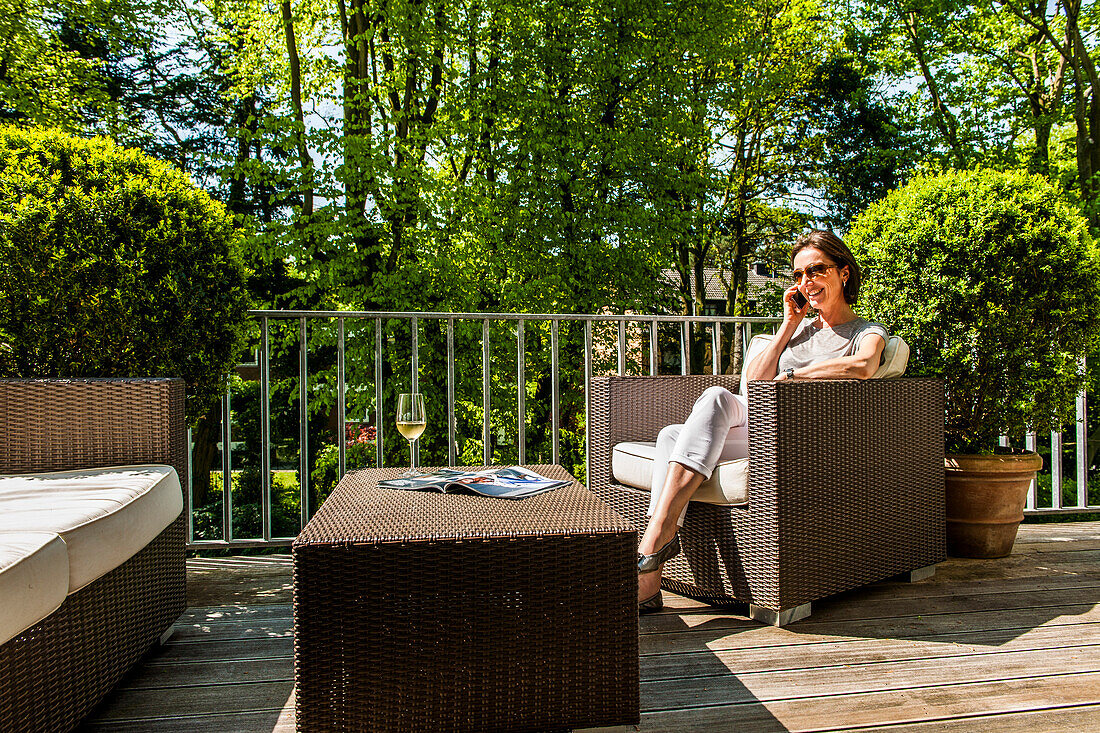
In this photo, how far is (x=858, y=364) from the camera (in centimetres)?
222

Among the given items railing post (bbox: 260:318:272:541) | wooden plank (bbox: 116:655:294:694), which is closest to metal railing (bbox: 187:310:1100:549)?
railing post (bbox: 260:318:272:541)

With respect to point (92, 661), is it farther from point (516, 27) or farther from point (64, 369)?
point (516, 27)

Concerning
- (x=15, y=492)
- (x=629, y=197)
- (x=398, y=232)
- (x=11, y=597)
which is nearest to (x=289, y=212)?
(x=398, y=232)

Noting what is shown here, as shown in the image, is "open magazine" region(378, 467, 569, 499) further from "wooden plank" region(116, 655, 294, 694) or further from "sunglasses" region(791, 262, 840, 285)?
"sunglasses" region(791, 262, 840, 285)

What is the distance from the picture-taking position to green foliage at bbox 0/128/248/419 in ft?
7.15

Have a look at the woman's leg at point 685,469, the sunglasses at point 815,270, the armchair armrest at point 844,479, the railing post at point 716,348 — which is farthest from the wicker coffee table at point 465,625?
the railing post at point 716,348

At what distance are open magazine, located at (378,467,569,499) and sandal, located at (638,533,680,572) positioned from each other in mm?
380

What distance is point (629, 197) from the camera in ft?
29.6

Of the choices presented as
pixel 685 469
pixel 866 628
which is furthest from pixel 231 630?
pixel 866 628

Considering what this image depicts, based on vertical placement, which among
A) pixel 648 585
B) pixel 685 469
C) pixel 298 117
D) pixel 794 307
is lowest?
pixel 648 585

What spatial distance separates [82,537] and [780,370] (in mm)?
2020

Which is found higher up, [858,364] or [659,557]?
[858,364]

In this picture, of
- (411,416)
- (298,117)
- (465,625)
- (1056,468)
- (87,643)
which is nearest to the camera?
(465,625)

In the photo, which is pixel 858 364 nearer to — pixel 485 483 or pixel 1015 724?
pixel 1015 724
